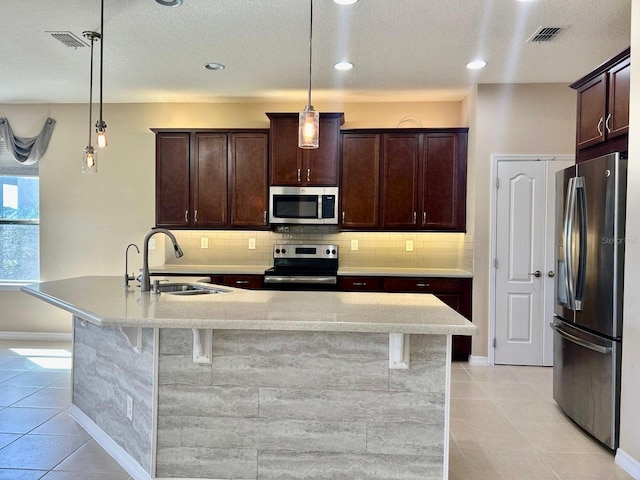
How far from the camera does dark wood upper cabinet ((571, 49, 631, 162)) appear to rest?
2717mm

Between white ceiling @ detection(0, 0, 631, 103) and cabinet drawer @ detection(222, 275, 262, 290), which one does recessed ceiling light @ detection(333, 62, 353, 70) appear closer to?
white ceiling @ detection(0, 0, 631, 103)

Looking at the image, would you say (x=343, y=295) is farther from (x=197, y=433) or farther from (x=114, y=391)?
(x=114, y=391)

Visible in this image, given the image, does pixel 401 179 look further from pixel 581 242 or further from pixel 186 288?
pixel 186 288

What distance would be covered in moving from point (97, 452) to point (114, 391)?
39cm

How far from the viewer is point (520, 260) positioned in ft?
14.7

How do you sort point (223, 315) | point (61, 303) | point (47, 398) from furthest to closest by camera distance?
point (47, 398)
point (61, 303)
point (223, 315)

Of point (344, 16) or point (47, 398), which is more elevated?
point (344, 16)

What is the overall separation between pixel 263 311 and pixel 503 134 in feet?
11.2

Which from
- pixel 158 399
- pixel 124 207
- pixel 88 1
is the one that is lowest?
pixel 158 399

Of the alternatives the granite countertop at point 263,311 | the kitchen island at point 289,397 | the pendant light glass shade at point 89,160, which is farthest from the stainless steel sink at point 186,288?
the pendant light glass shade at point 89,160

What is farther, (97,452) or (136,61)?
(136,61)

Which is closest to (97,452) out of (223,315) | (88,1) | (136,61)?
(223,315)

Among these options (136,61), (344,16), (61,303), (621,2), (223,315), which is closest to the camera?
(223,315)

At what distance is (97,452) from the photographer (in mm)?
2615
